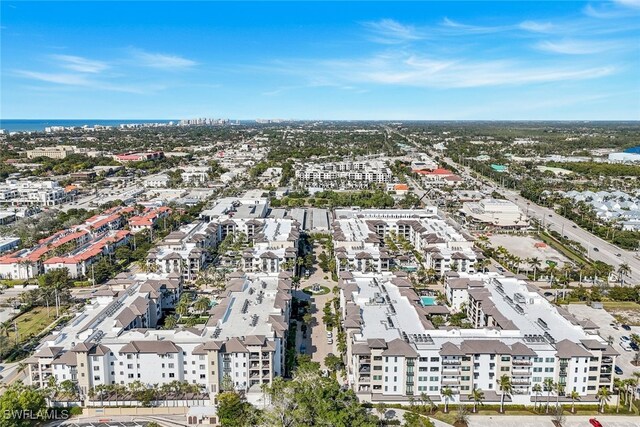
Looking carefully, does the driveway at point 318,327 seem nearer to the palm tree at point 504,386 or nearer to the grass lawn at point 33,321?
the palm tree at point 504,386

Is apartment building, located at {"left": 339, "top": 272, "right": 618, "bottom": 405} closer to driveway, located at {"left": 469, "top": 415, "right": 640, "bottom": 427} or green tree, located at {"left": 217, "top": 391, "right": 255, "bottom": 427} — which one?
driveway, located at {"left": 469, "top": 415, "right": 640, "bottom": 427}

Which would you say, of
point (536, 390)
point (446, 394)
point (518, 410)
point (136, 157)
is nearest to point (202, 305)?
point (446, 394)

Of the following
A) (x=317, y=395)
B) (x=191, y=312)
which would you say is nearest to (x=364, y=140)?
(x=191, y=312)

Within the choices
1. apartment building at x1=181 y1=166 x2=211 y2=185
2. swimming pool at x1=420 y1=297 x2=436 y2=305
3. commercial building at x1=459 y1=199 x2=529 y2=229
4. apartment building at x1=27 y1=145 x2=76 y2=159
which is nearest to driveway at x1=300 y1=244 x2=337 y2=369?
swimming pool at x1=420 y1=297 x2=436 y2=305

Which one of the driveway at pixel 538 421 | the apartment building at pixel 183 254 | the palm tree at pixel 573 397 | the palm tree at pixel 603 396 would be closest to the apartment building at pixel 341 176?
the apartment building at pixel 183 254

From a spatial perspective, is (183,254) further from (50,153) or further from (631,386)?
(50,153)

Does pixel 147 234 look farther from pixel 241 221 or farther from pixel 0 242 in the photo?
pixel 0 242
